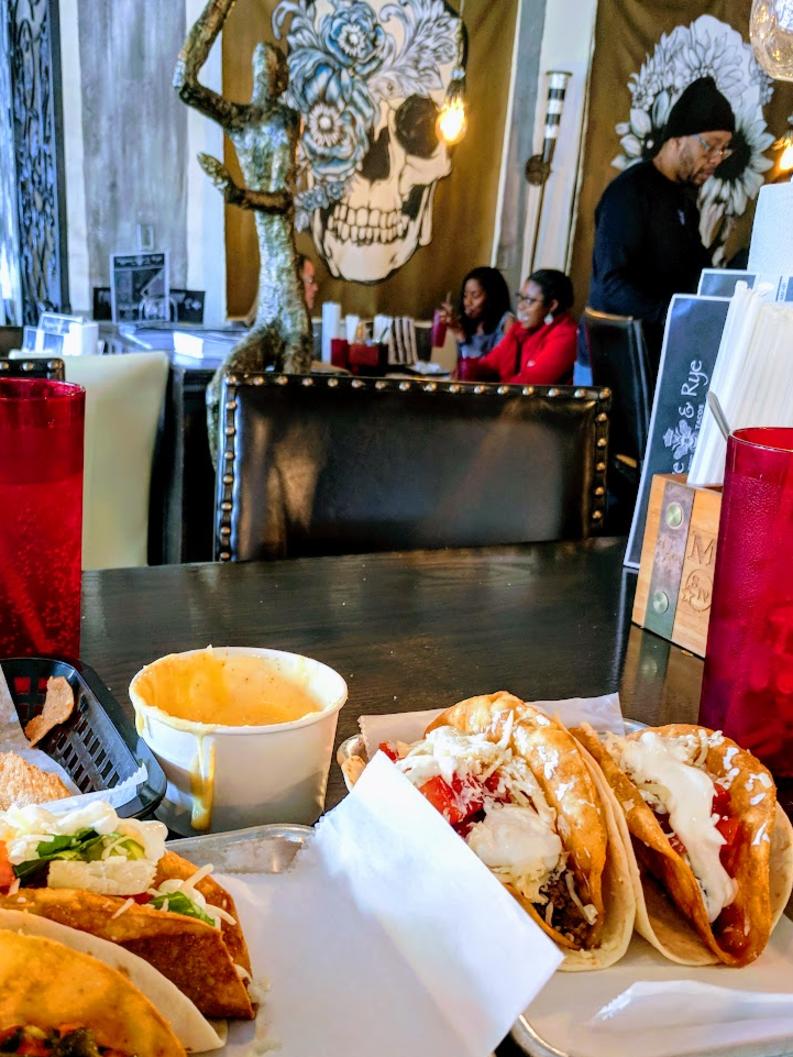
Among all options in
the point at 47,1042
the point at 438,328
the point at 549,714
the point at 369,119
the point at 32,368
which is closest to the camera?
the point at 47,1042

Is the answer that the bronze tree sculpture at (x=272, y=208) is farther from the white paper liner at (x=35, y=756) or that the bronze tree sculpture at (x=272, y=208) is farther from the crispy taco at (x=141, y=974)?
the crispy taco at (x=141, y=974)

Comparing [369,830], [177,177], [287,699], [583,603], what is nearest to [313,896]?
[369,830]

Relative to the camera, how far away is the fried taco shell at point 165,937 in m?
0.47

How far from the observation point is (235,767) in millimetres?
663

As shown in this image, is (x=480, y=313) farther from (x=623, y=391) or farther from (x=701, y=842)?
(x=701, y=842)

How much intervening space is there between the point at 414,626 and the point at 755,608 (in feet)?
1.48

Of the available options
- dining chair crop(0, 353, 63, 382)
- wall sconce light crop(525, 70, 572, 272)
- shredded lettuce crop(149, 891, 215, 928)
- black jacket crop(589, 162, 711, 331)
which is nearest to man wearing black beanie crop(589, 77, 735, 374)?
black jacket crop(589, 162, 711, 331)

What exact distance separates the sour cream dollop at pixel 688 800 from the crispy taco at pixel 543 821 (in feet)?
0.20

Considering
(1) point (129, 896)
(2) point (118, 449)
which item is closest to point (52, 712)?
(1) point (129, 896)

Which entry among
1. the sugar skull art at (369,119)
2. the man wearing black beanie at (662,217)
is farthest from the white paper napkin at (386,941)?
the sugar skull art at (369,119)

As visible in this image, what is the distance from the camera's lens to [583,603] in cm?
130

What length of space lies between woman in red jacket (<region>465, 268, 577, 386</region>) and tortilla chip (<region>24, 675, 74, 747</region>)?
461 cm

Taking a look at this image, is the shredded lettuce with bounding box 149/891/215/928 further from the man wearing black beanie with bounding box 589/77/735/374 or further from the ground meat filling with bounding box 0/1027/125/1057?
the man wearing black beanie with bounding box 589/77/735/374

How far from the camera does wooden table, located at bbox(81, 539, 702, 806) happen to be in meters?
1.01
